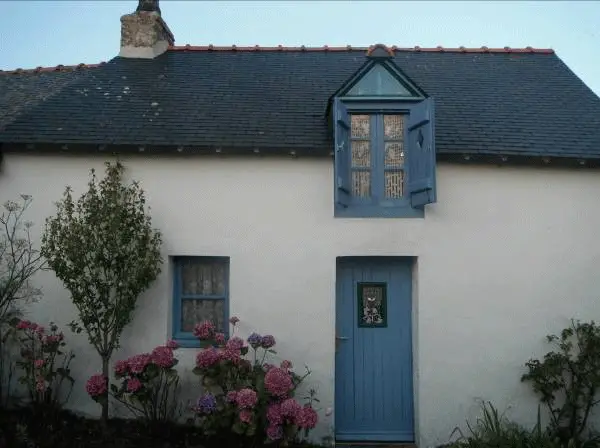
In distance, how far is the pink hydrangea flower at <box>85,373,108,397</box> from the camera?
5.83 meters

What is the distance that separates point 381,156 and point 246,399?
12.3 ft

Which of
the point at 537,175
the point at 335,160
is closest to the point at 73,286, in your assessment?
the point at 335,160

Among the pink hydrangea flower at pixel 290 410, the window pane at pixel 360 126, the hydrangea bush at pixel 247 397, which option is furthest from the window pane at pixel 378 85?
the pink hydrangea flower at pixel 290 410

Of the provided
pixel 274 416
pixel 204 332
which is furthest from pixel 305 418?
pixel 204 332

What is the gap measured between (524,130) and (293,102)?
11.9 ft

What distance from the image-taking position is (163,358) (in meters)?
5.91

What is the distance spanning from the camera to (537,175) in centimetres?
686

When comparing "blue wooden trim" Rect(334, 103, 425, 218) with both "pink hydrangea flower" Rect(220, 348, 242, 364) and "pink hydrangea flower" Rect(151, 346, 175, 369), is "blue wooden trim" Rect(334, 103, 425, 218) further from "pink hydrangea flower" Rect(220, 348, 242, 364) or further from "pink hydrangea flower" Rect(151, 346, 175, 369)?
"pink hydrangea flower" Rect(151, 346, 175, 369)

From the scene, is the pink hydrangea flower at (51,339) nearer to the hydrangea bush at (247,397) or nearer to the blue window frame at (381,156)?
the hydrangea bush at (247,397)

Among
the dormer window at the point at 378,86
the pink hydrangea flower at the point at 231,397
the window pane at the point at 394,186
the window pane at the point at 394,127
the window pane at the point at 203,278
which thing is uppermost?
the dormer window at the point at 378,86

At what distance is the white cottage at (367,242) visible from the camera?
6613 millimetres

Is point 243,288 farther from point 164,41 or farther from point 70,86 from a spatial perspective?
point 164,41

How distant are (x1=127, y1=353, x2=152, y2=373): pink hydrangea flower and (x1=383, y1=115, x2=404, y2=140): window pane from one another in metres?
4.41

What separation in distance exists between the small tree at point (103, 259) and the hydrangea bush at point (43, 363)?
0.44 metres
